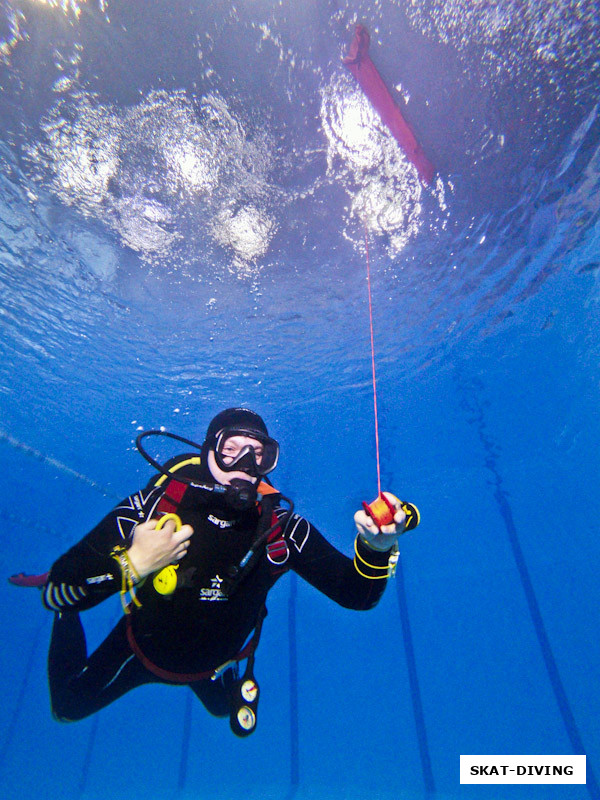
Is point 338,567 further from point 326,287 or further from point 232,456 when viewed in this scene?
point 326,287

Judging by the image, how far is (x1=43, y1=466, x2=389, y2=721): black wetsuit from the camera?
3.07 metres

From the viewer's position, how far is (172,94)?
4762 mm

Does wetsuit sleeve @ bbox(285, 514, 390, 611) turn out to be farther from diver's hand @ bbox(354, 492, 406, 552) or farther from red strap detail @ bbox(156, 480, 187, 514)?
red strap detail @ bbox(156, 480, 187, 514)

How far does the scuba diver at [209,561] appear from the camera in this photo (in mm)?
2979

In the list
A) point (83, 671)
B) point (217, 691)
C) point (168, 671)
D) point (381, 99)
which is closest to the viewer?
point (168, 671)

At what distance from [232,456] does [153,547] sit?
1.07 meters

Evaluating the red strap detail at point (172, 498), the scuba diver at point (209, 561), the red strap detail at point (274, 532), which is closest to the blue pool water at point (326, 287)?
the scuba diver at point (209, 561)

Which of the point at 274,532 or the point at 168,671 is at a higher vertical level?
the point at 274,532

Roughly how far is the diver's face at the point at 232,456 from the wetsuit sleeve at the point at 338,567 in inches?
26.7

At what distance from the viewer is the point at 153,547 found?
2.79 m

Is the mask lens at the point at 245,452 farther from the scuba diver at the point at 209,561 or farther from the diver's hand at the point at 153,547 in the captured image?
the diver's hand at the point at 153,547

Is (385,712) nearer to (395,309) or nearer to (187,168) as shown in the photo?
(395,309)

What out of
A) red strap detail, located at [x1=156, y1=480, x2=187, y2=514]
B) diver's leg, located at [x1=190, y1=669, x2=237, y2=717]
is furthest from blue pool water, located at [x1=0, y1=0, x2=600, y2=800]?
diver's leg, located at [x1=190, y1=669, x2=237, y2=717]

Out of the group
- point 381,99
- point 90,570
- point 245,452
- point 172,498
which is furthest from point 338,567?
point 381,99
